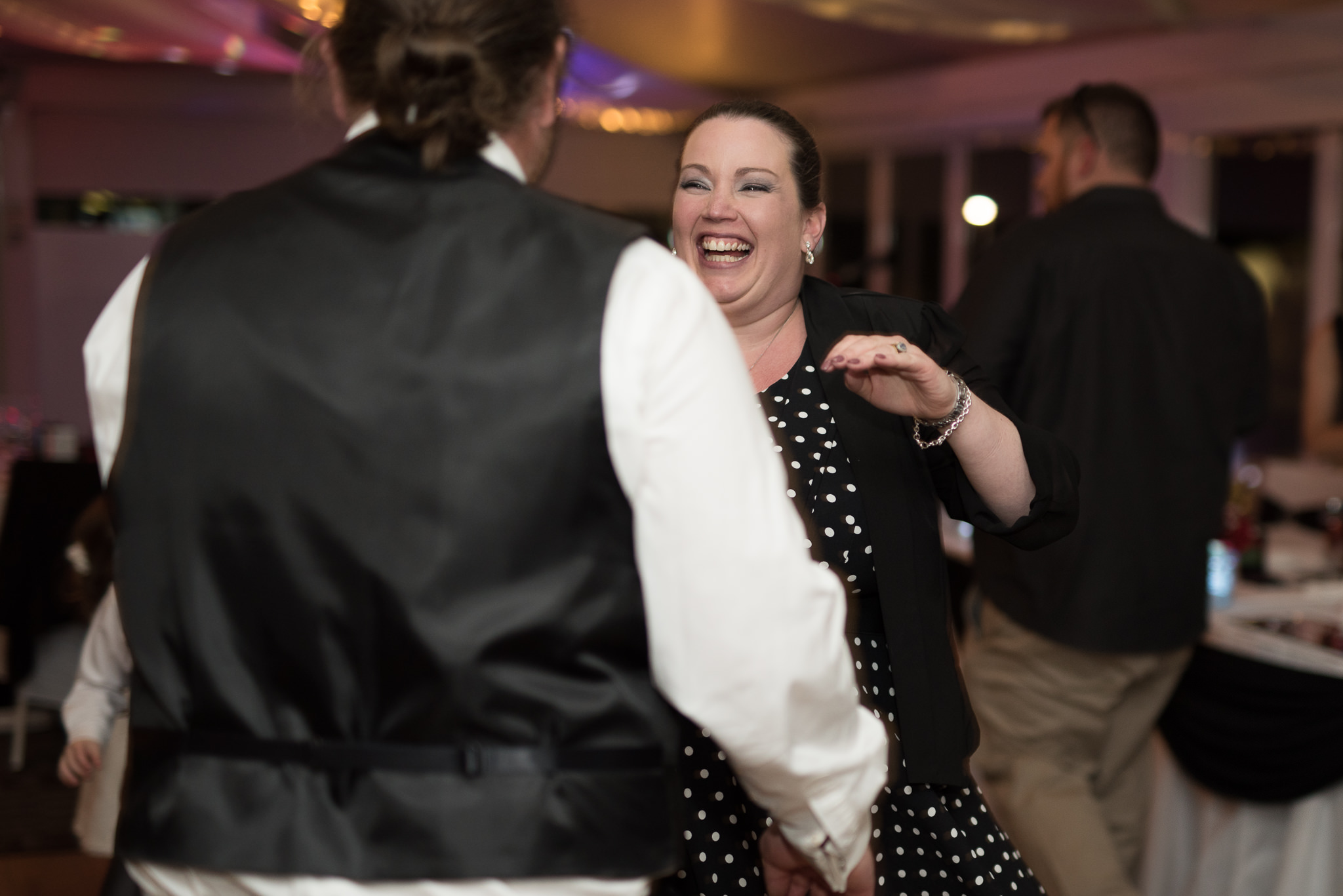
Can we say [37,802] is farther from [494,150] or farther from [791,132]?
[494,150]

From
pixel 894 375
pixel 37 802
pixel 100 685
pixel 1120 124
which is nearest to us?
pixel 894 375

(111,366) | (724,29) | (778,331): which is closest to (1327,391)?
(778,331)

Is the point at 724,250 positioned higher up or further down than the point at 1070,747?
higher up

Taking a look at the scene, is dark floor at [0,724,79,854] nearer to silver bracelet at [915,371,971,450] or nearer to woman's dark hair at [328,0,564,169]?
silver bracelet at [915,371,971,450]

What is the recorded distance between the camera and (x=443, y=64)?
91 centimetres

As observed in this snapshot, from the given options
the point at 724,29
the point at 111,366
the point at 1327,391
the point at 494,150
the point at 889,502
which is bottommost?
the point at 1327,391

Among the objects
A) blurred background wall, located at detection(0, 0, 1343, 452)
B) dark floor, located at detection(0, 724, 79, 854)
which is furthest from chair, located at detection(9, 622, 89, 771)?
blurred background wall, located at detection(0, 0, 1343, 452)

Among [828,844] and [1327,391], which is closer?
[828,844]

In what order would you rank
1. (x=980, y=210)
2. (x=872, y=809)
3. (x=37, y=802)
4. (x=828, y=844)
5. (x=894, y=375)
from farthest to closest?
(x=980, y=210) < (x=37, y=802) < (x=872, y=809) < (x=894, y=375) < (x=828, y=844)

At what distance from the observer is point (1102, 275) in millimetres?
2559

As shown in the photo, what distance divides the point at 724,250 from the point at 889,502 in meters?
0.40

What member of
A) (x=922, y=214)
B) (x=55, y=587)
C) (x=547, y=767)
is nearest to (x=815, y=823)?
(x=547, y=767)

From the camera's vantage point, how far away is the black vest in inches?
35.2

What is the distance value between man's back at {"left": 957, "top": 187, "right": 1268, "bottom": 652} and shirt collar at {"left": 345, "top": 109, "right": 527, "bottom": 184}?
5.82 feet
